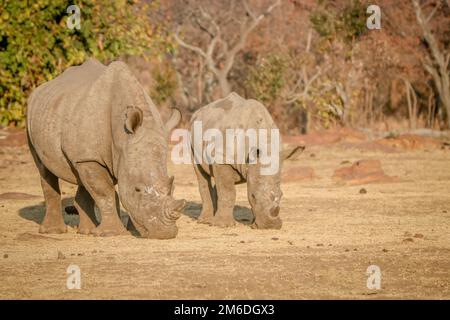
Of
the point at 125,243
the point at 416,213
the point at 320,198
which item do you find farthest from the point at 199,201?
the point at 125,243

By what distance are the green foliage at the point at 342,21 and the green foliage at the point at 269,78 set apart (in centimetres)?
162

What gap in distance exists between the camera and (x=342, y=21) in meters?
31.5

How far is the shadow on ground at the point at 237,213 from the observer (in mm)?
13988

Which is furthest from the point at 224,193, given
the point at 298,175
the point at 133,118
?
the point at 298,175

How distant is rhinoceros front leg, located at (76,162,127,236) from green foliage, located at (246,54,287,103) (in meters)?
20.0

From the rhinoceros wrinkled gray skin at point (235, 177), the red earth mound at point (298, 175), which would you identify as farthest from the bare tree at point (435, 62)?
the rhinoceros wrinkled gray skin at point (235, 177)

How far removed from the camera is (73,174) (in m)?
12.2

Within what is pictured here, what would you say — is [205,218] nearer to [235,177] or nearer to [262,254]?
[235,177]

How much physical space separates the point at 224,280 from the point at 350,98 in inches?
896

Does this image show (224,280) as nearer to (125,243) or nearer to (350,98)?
(125,243)

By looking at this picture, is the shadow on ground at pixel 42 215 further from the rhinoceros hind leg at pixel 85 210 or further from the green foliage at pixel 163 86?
the green foliage at pixel 163 86

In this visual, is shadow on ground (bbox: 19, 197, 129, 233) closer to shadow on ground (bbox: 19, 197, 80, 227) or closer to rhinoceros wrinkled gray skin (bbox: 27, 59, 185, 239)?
shadow on ground (bbox: 19, 197, 80, 227)

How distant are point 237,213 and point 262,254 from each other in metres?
4.28

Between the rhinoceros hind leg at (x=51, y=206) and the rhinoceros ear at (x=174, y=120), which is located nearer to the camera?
the rhinoceros ear at (x=174, y=120)
